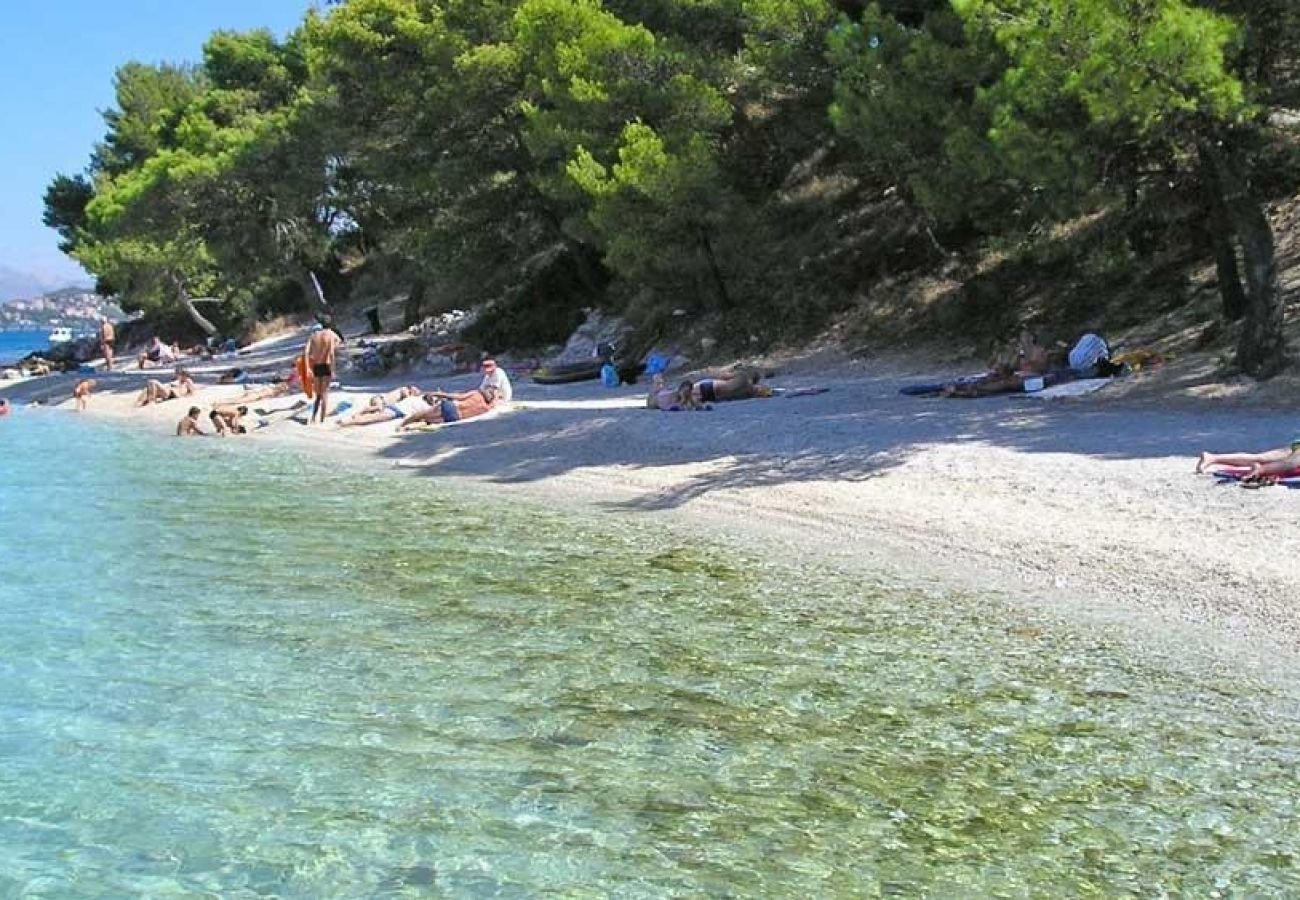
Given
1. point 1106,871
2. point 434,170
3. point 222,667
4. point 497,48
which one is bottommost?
point 1106,871

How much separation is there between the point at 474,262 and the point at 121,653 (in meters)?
19.7

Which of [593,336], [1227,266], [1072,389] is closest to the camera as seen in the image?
[1072,389]

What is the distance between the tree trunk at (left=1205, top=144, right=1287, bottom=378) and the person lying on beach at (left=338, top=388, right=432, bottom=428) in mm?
11403

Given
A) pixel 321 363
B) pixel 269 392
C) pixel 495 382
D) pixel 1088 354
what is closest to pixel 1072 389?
pixel 1088 354

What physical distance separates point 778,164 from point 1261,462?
51.4 feet

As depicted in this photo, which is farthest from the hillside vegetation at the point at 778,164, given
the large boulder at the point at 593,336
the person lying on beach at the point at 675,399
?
the person lying on beach at the point at 675,399

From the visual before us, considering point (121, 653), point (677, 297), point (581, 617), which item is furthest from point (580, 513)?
point (677, 297)

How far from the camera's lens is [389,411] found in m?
18.8

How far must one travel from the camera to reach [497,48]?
22.6 metres

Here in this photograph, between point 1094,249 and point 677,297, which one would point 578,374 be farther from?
point 1094,249

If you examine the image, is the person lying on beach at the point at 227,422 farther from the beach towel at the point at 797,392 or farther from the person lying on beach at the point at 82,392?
the beach towel at the point at 797,392

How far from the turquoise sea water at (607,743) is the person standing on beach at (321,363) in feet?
34.2

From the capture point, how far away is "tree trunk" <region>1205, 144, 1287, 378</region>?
475 inches

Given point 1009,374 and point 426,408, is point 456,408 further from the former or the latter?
point 1009,374
